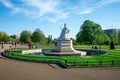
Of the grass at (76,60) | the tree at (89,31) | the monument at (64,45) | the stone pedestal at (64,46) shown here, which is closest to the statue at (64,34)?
the monument at (64,45)

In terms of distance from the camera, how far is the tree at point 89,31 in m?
85.8

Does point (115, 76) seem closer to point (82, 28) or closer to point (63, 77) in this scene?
point (63, 77)

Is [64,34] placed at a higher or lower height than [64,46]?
higher

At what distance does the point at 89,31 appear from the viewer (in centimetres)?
8581

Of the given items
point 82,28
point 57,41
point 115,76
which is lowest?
point 115,76

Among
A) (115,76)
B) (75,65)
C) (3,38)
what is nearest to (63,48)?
(75,65)

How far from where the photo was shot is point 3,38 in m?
127

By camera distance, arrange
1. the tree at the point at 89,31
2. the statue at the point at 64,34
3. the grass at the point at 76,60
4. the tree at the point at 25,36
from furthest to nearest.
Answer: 1. the tree at the point at 25,36
2. the tree at the point at 89,31
3. the statue at the point at 64,34
4. the grass at the point at 76,60

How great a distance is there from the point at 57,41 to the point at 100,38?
4514 cm

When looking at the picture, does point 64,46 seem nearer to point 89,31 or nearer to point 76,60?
point 76,60

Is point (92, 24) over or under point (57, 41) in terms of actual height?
over

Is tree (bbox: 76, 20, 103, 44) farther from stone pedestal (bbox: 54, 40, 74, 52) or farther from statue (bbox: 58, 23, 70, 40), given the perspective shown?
stone pedestal (bbox: 54, 40, 74, 52)

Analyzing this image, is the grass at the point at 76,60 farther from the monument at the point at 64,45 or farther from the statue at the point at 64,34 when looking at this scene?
the statue at the point at 64,34

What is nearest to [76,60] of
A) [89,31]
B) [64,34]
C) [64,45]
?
[64,45]
